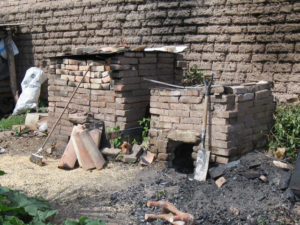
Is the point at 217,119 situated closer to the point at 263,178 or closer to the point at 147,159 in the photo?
the point at 263,178

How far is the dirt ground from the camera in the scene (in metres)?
3.87

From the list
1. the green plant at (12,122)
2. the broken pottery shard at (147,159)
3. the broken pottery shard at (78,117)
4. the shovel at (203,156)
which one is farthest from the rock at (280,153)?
the green plant at (12,122)

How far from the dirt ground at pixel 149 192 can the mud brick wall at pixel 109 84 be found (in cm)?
101

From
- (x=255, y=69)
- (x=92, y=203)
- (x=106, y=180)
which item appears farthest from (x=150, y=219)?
(x=255, y=69)

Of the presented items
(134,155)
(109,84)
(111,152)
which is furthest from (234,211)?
(109,84)

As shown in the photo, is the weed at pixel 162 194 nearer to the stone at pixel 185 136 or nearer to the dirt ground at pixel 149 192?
the dirt ground at pixel 149 192

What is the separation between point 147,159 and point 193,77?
2393 mm

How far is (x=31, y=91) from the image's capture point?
8984 millimetres

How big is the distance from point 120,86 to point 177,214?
8.80 feet

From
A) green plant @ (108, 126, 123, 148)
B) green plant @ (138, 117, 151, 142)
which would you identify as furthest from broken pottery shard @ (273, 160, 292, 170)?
green plant @ (108, 126, 123, 148)

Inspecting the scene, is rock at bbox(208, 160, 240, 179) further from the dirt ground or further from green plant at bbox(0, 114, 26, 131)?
green plant at bbox(0, 114, 26, 131)

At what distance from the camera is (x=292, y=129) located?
5.62m

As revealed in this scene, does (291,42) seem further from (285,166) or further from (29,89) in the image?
(29,89)

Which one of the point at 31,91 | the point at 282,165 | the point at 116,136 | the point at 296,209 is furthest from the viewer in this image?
the point at 31,91
